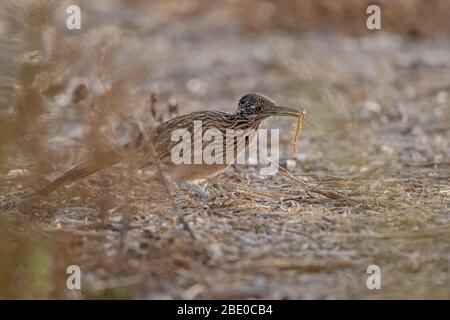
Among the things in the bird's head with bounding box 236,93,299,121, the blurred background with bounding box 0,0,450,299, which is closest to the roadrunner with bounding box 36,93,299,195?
the bird's head with bounding box 236,93,299,121

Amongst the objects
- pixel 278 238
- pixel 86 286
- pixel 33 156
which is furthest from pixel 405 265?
pixel 33 156

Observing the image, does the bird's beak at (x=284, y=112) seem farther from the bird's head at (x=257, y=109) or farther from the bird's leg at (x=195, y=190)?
the bird's leg at (x=195, y=190)

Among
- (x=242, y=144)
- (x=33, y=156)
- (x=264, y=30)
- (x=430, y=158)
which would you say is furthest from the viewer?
(x=264, y=30)

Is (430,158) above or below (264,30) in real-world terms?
below

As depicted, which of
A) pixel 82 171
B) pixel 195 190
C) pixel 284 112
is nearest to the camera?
pixel 82 171

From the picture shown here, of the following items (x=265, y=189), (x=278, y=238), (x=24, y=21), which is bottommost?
(x=278, y=238)

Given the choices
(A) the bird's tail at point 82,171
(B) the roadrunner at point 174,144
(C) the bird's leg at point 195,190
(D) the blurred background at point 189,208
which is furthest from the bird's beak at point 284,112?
(A) the bird's tail at point 82,171

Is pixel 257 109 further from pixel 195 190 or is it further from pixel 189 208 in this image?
pixel 189 208

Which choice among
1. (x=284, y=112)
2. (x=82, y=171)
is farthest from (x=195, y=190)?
(x=284, y=112)
